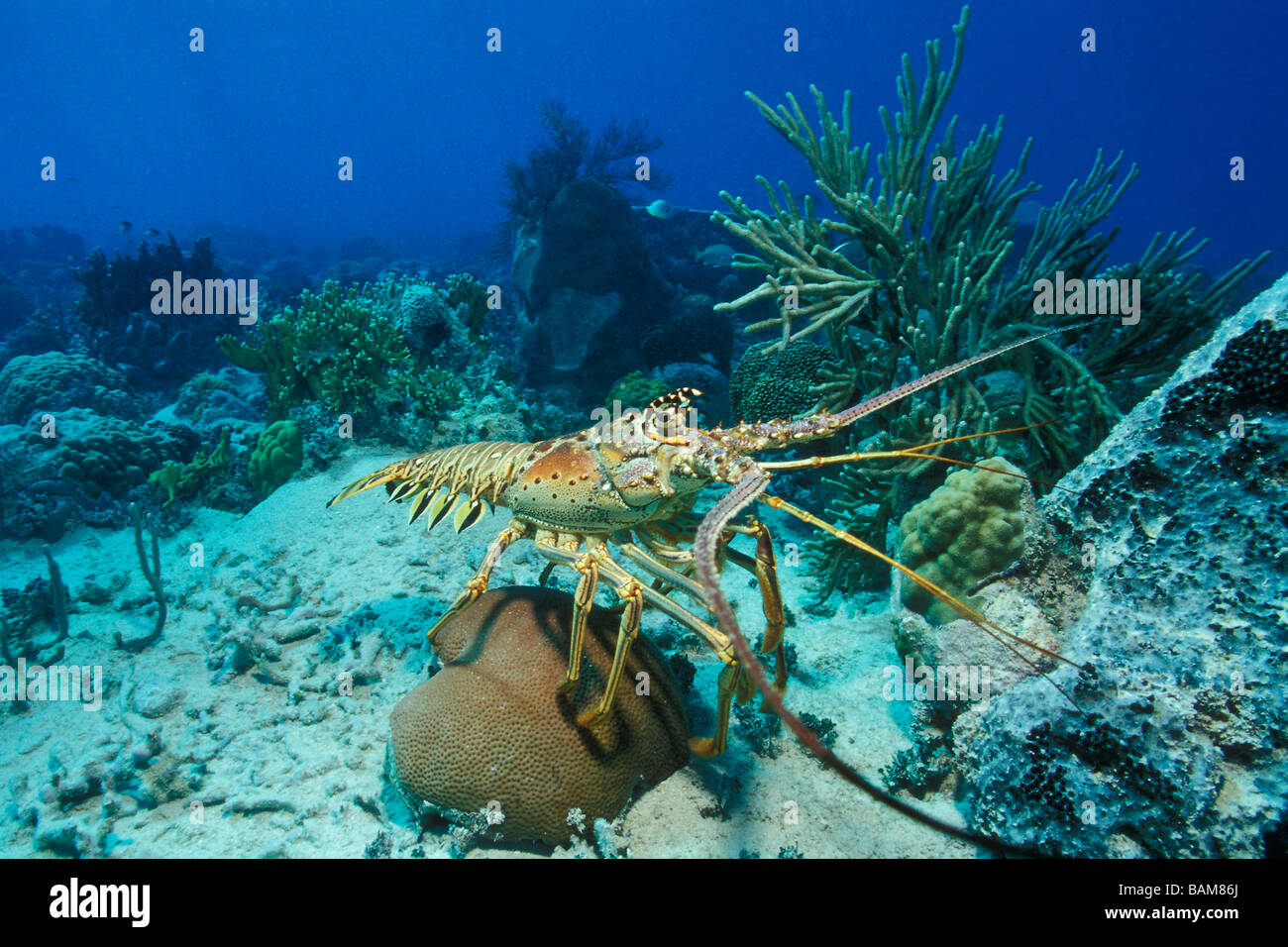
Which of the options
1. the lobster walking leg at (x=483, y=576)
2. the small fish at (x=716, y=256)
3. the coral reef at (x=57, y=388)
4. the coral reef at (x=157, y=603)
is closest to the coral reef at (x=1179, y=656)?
the lobster walking leg at (x=483, y=576)

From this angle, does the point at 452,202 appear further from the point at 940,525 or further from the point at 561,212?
the point at 940,525

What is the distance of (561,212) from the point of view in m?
10.5

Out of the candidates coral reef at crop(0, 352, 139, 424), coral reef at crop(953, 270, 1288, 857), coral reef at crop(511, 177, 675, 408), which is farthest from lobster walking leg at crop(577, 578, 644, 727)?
coral reef at crop(0, 352, 139, 424)

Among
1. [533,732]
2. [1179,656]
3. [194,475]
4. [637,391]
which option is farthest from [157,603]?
[1179,656]

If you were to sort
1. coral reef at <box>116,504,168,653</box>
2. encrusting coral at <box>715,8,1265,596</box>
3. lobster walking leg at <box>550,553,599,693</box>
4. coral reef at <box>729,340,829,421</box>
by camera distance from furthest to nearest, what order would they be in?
coral reef at <box>729,340,829,421</box>
coral reef at <box>116,504,168,653</box>
encrusting coral at <box>715,8,1265,596</box>
lobster walking leg at <box>550,553,599,693</box>

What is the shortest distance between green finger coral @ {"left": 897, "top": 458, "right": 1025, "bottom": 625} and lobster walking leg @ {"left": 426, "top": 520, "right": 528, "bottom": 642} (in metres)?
2.73

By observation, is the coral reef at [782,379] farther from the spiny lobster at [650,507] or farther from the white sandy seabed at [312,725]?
the spiny lobster at [650,507]

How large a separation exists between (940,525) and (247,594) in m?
5.76

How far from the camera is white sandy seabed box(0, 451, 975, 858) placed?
315 cm

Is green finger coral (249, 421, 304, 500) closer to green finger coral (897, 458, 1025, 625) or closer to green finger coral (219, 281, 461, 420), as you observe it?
green finger coral (219, 281, 461, 420)

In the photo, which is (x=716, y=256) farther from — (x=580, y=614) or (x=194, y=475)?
(x=580, y=614)

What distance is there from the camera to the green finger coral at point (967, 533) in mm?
3496

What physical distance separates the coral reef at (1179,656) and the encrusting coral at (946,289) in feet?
5.89
